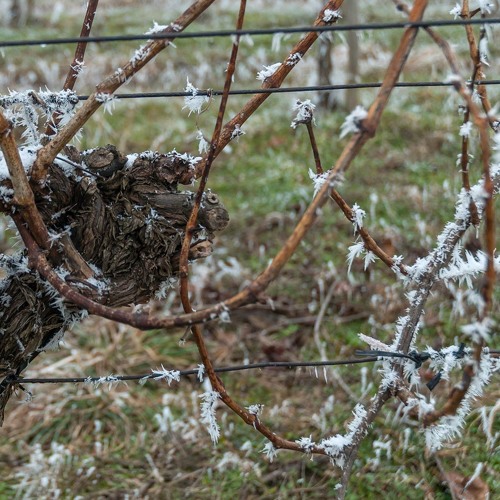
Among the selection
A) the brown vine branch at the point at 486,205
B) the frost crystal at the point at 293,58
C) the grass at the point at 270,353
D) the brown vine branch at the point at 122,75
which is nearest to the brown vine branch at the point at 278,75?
the frost crystal at the point at 293,58

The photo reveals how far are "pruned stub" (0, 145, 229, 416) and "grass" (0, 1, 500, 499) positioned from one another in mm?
1205

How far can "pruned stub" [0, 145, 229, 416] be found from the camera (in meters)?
1.54

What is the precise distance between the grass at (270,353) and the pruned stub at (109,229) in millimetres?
1205

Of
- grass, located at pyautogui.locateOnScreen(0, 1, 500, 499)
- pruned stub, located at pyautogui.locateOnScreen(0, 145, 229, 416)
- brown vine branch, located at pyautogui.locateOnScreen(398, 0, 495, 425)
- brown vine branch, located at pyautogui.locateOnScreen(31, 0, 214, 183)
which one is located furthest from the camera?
grass, located at pyautogui.locateOnScreen(0, 1, 500, 499)

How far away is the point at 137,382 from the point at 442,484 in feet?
5.18

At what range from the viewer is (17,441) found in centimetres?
292

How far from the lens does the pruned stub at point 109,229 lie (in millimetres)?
1542

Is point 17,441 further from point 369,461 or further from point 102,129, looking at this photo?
point 102,129

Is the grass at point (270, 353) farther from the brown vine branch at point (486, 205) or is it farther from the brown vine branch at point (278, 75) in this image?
the brown vine branch at point (278, 75)

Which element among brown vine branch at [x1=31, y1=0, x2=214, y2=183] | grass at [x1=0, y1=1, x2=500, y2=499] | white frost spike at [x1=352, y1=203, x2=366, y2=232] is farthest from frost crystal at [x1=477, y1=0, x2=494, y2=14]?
grass at [x1=0, y1=1, x2=500, y2=499]

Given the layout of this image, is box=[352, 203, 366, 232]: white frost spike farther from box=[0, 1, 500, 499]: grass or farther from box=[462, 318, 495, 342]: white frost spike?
box=[0, 1, 500, 499]: grass

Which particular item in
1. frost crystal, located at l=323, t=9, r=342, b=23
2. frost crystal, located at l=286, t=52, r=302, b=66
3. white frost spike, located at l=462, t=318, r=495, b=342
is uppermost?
frost crystal, located at l=323, t=9, r=342, b=23

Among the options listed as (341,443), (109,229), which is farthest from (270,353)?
(109,229)

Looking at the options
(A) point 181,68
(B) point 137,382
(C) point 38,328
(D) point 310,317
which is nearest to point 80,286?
(C) point 38,328
